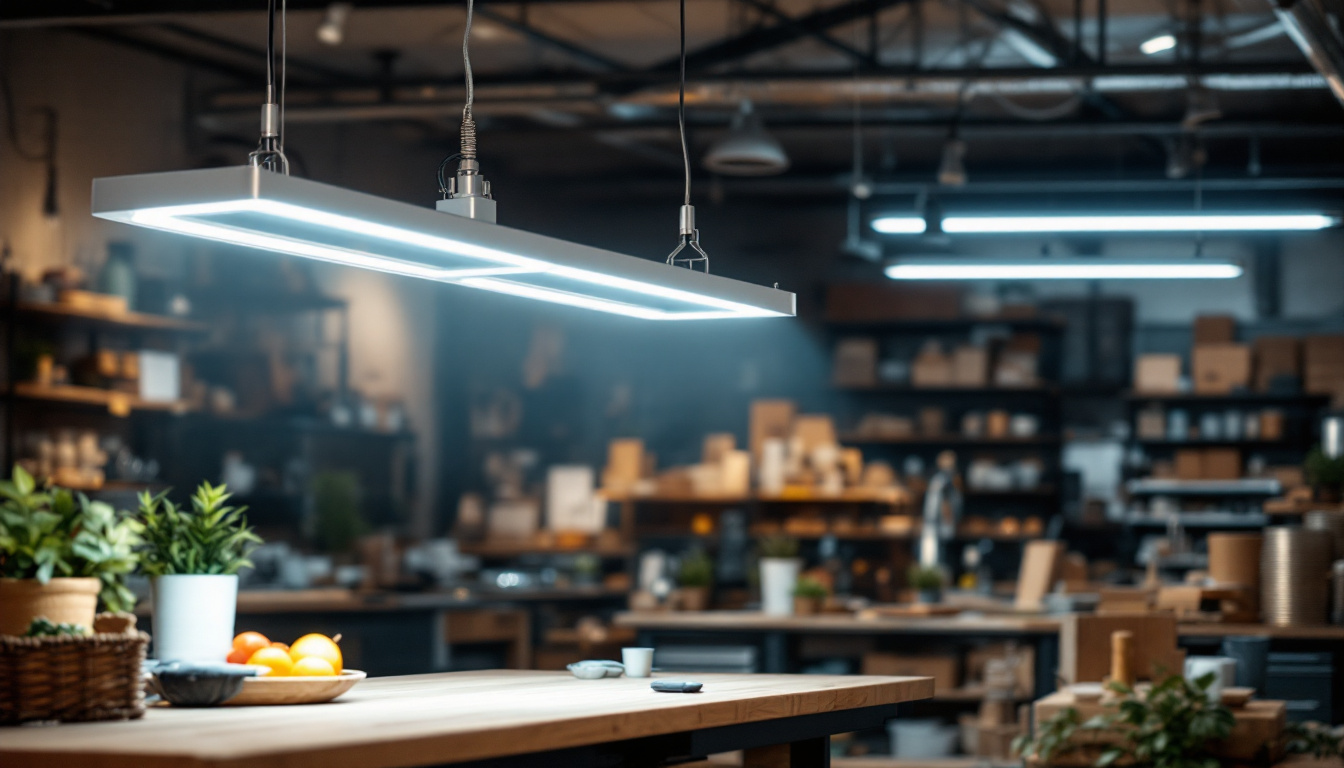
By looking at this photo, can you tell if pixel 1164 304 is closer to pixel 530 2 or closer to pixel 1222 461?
pixel 1222 461

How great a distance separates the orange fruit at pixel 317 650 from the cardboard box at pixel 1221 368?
9.89m

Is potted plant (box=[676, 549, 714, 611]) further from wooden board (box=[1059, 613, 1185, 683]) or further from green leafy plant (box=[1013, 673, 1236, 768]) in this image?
green leafy plant (box=[1013, 673, 1236, 768])

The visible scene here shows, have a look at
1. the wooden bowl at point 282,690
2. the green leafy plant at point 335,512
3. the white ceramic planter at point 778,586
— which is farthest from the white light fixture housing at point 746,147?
the wooden bowl at point 282,690

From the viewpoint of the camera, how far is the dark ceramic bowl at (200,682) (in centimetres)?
296

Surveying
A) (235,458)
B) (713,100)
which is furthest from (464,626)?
(713,100)

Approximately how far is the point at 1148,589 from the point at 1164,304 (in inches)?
242

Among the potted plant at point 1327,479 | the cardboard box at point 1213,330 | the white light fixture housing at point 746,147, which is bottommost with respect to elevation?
the potted plant at point 1327,479

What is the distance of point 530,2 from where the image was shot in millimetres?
8148

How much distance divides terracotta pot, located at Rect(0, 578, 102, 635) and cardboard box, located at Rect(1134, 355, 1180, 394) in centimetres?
1008

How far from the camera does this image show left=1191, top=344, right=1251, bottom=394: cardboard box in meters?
12.0

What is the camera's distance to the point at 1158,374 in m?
12.2

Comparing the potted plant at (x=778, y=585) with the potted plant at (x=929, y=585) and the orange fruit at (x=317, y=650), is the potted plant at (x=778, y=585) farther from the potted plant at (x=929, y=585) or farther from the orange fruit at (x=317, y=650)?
the orange fruit at (x=317, y=650)

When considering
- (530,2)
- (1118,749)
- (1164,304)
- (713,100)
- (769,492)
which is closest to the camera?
(1118,749)

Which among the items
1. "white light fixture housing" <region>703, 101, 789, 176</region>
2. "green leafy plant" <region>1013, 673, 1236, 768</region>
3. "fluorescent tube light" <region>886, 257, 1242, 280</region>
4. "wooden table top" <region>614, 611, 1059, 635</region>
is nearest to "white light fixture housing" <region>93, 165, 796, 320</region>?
"green leafy plant" <region>1013, 673, 1236, 768</region>
